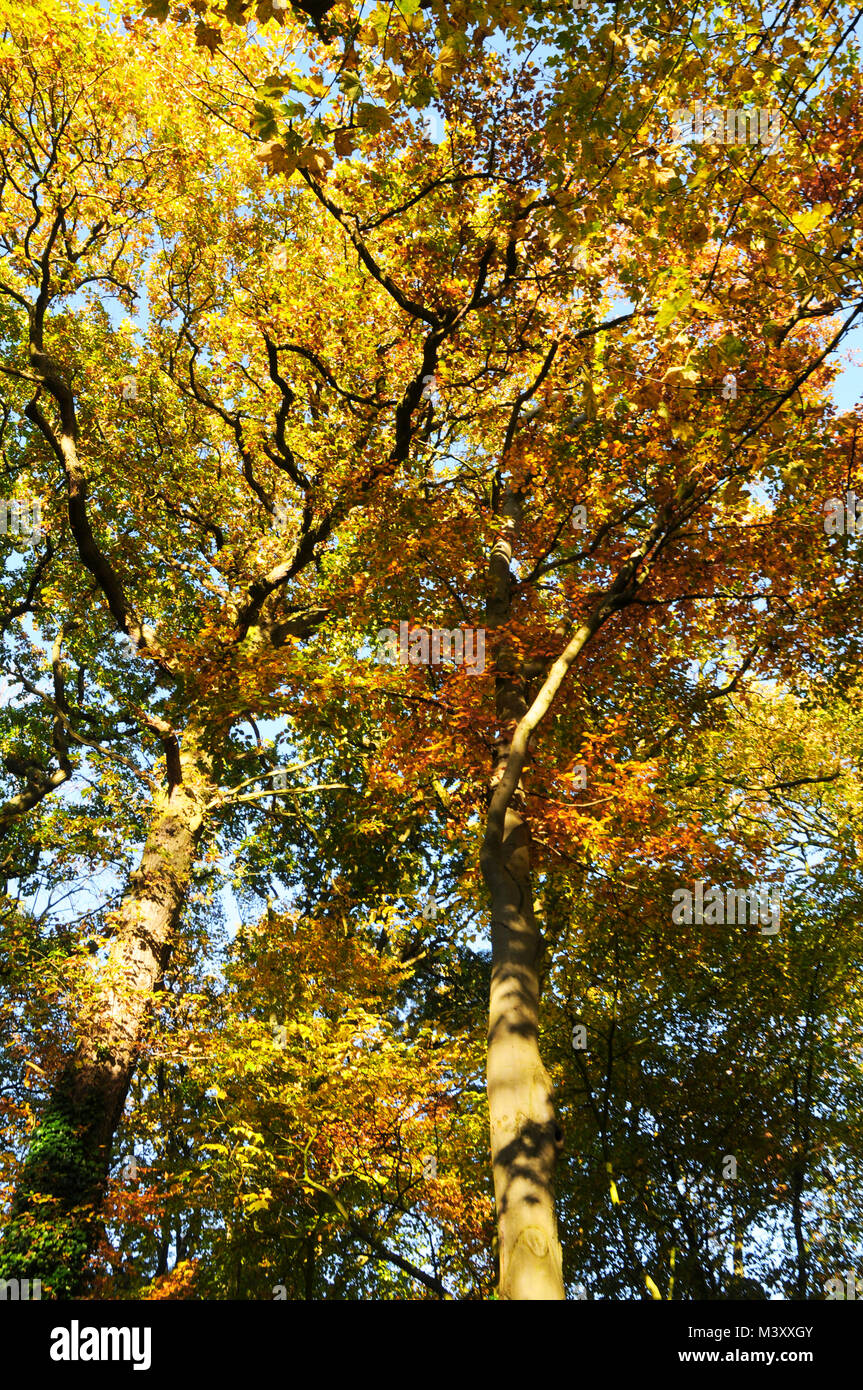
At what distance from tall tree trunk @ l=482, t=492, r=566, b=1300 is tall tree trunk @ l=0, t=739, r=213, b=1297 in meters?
4.76

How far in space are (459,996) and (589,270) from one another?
1373 centimetres

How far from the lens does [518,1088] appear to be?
579 centimetres

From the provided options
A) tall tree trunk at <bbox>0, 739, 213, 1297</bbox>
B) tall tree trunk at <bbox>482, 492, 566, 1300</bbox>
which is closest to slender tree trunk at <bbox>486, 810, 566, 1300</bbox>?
tall tree trunk at <bbox>482, 492, 566, 1300</bbox>

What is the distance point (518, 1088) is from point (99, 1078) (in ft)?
18.0

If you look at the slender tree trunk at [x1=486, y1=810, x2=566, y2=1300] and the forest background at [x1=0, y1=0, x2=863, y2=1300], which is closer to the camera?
the slender tree trunk at [x1=486, y1=810, x2=566, y2=1300]

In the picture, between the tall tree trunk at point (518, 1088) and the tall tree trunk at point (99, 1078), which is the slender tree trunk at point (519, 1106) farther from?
the tall tree trunk at point (99, 1078)

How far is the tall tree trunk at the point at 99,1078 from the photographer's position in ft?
26.1

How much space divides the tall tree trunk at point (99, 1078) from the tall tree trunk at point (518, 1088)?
15.6ft

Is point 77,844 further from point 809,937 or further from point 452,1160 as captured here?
point 809,937

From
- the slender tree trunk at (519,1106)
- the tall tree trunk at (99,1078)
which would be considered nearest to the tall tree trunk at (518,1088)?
the slender tree trunk at (519,1106)

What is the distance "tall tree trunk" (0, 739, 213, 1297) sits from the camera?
797 centimetres

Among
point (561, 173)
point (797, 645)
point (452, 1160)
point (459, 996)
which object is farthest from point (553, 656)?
point (459, 996)

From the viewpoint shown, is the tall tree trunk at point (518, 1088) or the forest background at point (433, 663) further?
the forest background at point (433, 663)

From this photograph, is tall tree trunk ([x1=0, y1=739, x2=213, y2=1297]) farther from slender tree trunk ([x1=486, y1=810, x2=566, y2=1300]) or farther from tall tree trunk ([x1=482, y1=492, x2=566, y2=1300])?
slender tree trunk ([x1=486, y1=810, x2=566, y2=1300])
